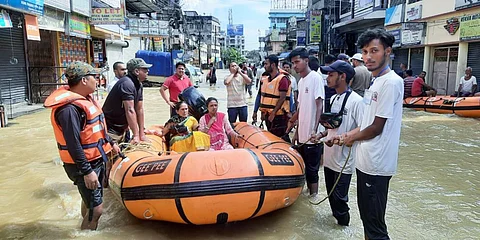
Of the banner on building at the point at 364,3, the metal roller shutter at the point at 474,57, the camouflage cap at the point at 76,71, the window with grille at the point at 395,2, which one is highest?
the banner on building at the point at 364,3

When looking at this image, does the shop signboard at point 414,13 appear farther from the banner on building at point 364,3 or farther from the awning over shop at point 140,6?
the awning over shop at point 140,6

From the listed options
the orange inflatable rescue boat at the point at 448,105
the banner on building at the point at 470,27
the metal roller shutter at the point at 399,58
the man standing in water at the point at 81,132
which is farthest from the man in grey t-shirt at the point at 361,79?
the metal roller shutter at the point at 399,58

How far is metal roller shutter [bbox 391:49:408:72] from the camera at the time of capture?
683 inches

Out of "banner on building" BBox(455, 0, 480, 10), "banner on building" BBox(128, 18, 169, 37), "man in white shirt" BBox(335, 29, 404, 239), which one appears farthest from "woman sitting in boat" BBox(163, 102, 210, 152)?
"banner on building" BBox(128, 18, 169, 37)

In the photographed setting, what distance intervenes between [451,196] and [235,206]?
297 centimetres

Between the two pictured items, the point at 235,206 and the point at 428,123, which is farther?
the point at 428,123

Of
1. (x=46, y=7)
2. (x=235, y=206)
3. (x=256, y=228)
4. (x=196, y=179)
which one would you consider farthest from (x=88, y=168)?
(x=46, y=7)

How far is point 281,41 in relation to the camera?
58219 mm

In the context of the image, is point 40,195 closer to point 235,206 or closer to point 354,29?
point 235,206

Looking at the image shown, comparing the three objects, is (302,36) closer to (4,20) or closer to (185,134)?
(4,20)

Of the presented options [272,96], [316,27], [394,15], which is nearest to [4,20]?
[272,96]

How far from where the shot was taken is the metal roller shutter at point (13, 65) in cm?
1075

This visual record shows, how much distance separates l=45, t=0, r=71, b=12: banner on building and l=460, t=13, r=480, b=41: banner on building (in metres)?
13.0

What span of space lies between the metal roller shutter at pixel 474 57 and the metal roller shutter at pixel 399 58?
13.9ft
